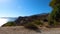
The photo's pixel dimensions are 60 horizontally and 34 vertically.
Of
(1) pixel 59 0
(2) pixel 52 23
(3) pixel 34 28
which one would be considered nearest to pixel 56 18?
(2) pixel 52 23

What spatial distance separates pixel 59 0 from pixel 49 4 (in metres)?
2.45

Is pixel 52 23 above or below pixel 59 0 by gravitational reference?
below

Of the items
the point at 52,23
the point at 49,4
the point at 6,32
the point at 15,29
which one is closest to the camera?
the point at 6,32

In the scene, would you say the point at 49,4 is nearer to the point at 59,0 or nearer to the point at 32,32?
the point at 59,0

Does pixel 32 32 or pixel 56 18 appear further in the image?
pixel 56 18

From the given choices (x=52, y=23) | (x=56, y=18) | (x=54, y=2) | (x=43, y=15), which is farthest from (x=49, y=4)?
(x=52, y=23)

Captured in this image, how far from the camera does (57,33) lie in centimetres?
1429

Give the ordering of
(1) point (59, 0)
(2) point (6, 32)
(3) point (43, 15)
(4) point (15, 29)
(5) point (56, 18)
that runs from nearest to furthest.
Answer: (2) point (6, 32) → (4) point (15, 29) → (5) point (56, 18) → (1) point (59, 0) → (3) point (43, 15)

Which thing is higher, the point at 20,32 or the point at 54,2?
the point at 54,2

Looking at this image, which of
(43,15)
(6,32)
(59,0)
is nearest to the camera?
(6,32)

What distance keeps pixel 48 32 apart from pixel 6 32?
352cm

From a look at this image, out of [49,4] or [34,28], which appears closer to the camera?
[34,28]

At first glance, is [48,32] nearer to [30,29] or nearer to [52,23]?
[30,29]

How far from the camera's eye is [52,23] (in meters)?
19.9
